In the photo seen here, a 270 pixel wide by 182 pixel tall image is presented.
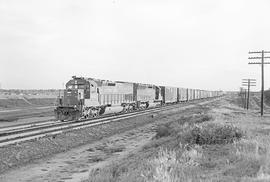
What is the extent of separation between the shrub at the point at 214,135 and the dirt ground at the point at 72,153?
3.22 meters

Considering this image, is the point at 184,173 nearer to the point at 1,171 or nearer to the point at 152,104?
the point at 1,171

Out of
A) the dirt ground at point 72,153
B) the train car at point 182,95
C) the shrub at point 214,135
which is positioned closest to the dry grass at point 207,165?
the shrub at point 214,135

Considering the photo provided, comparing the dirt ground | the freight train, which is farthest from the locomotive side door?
the dirt ground

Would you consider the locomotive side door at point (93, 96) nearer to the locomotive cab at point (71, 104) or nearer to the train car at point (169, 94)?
the locomotive cab at point (71, 104)

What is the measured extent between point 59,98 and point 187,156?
19.6m

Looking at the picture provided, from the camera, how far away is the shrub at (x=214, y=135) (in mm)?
14109

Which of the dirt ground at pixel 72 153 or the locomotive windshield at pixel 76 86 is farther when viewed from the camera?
the locomotive windshield at pixel 76 86

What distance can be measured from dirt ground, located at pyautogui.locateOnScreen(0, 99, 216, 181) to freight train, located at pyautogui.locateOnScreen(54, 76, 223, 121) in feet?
12.6

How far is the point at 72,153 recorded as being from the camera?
58.0 ft

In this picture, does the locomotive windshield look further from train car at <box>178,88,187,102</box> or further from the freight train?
train car at <box>178,88,187,102</box>

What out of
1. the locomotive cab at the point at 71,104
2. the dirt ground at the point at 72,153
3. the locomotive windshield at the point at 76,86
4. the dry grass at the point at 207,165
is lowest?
the dirt ground at the point at 72,153

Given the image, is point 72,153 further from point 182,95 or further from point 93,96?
point 182,95

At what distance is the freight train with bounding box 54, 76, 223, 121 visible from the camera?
28125 millimetres

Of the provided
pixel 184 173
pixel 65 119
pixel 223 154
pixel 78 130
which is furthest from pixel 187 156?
pixel 65 119
